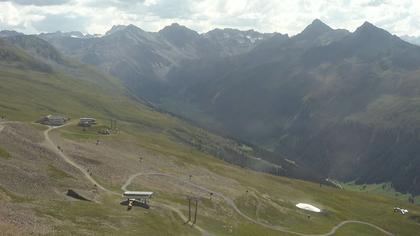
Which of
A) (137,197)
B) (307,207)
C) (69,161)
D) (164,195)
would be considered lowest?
(307,207)

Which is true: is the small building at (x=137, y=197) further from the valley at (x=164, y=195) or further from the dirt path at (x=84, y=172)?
the dirt path at (x=84, y=172)

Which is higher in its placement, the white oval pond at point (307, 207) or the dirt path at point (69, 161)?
the dirt path at point (69, 161)

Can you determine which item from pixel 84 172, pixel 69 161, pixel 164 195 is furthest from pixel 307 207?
pixel 69 161

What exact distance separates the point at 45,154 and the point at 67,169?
828 centimetres

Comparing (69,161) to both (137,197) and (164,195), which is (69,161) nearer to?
(164,195)

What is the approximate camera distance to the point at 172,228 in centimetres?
9762

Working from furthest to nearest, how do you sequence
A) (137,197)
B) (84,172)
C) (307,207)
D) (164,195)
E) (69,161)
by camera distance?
(307,207) → (69,161) → (84,172) → (164,195) → (137,197)

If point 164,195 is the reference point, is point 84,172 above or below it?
above


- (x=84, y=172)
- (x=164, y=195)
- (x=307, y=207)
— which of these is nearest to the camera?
(x=164, y=195)

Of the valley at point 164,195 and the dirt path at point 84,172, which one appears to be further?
the dirt path at point 84,172

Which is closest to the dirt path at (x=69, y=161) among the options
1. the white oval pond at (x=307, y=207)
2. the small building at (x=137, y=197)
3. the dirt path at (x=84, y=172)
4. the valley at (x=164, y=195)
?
the dirt path at (x=84, y=172)

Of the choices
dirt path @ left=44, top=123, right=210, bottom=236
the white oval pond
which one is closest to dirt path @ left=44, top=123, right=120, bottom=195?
dirt path @ left=44, top=123, right=210, bottom=236

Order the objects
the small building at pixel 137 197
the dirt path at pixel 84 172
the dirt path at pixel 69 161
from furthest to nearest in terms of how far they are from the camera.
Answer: the dirt path at pixel 69 161 → the dirt path at pixel 84 172 → the small building at pixel 137 197

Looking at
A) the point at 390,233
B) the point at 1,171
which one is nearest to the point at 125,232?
the point at 1,171
